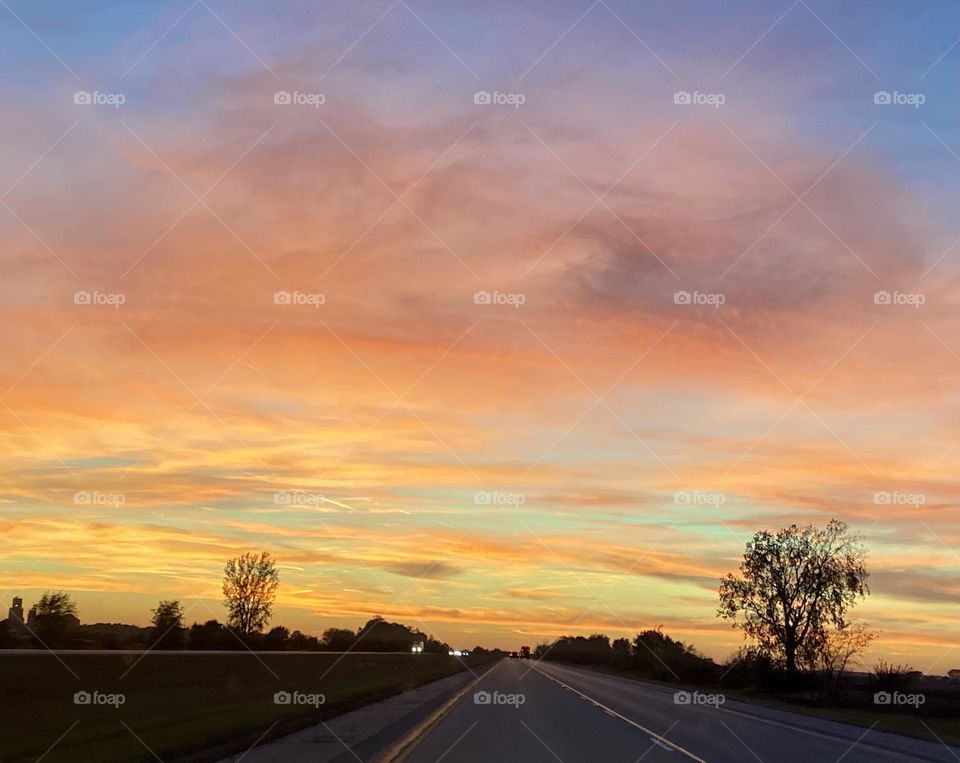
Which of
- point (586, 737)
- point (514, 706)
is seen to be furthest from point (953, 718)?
point (586, 737)

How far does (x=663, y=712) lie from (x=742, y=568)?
138ft

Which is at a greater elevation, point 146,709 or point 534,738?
point 534,738

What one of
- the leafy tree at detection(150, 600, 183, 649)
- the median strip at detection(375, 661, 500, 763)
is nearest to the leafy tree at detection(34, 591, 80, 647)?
the leafy tree at detection(150, 600, 183, 649)

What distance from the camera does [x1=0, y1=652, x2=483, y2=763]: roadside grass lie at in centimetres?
2188

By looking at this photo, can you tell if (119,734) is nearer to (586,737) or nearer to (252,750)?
(252,750)

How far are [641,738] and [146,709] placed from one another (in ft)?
58.0

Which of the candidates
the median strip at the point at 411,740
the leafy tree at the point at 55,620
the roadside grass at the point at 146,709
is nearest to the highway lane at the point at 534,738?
the median strip at the point at 411,740

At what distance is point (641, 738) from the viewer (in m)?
25.0

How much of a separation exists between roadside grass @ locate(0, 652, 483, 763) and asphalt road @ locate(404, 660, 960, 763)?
15.2 feet

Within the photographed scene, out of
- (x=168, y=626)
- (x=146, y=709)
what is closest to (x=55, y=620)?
(x=168, y=626)

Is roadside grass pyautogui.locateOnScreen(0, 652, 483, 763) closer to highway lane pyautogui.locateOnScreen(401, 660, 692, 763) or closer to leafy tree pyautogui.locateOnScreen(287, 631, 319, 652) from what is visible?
highway lane pyautogui.locateOnScreen(401, 660, 692, 763)

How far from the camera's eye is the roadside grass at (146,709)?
21.9 metres

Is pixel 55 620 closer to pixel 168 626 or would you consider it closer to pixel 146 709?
pixel 168 626

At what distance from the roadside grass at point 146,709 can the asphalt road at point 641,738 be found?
462 cm
